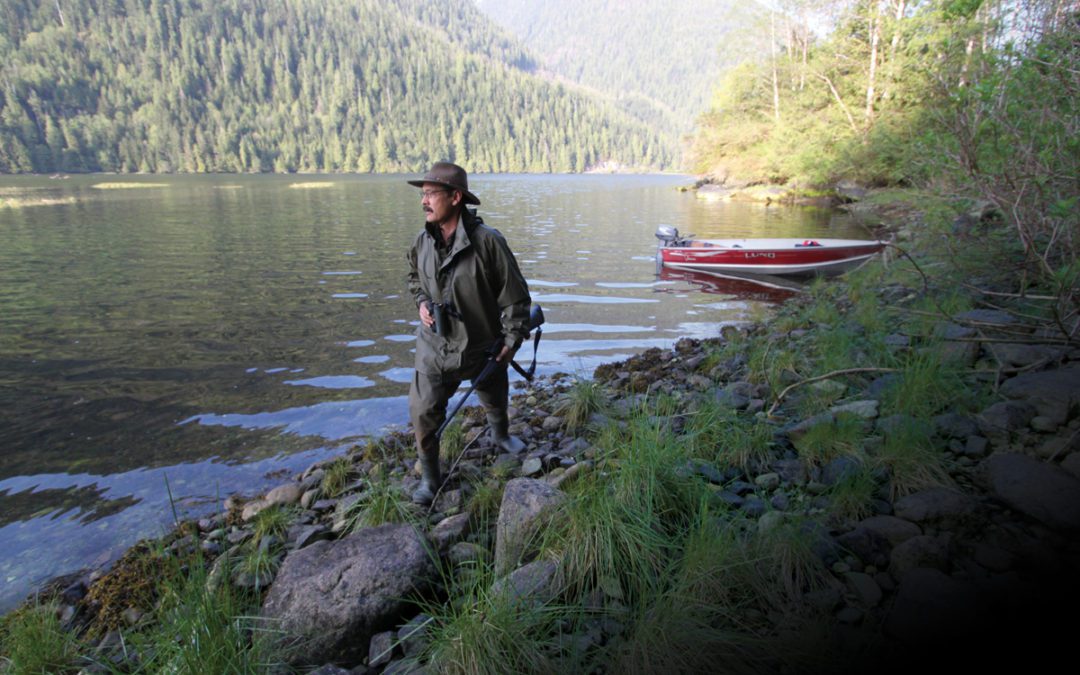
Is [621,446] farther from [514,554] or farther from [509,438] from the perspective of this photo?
[509,438]

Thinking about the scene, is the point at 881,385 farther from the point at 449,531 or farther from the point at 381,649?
the point at 381,649

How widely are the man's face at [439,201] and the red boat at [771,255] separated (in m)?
14.7

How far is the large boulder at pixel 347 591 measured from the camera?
9.77 feet

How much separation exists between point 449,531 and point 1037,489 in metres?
3.42

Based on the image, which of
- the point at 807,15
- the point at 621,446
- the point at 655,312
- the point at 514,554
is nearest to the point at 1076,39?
the point at 621,446

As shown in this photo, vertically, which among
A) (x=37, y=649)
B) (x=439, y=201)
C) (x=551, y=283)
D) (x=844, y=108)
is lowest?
(x=37, y=649)

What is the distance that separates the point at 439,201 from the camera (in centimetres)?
414

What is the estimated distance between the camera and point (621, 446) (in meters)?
3.95

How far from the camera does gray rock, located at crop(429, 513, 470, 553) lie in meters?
3.81

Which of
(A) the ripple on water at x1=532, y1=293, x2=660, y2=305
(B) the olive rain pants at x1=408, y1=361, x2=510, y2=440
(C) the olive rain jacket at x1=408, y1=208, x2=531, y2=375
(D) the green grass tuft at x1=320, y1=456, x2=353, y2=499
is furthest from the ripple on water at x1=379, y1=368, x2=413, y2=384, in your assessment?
(A) the ripple on water at x1=532, y1=293, x2=660, y2=305

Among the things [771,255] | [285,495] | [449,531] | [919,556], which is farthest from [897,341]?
[771,255]

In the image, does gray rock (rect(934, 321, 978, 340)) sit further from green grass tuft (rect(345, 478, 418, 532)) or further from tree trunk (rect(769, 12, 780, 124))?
tree trunk (rect(769, 12, 780, 124))

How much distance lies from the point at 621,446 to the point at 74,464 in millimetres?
6430

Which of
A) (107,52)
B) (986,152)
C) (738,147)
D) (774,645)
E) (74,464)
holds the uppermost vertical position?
(107,52)
